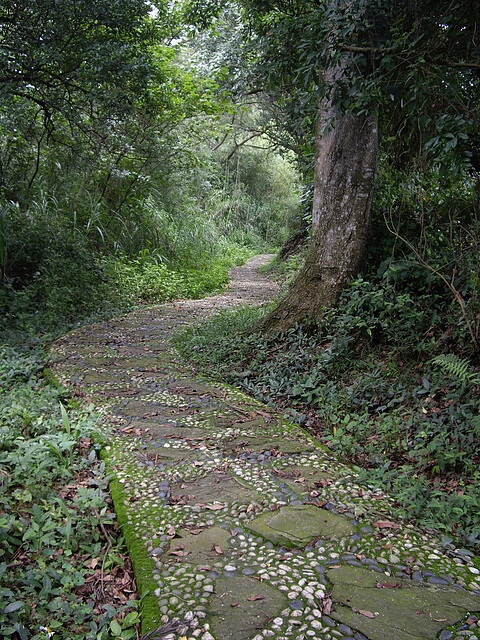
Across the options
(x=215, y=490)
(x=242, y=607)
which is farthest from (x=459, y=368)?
(x=242, y=607)

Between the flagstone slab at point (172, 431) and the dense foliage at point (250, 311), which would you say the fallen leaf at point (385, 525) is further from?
the flagstone slab at point (172, 431)

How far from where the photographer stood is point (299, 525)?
231cm

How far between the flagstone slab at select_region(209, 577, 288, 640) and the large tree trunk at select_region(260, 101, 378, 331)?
316 cm

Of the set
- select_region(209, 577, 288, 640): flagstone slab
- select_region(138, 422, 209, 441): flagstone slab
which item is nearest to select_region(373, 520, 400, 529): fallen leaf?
select_region(209, 577, 288, 640): flagstone slab

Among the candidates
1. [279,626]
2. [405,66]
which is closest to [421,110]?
[405,66]

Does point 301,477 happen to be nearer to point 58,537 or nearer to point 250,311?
point 58,537

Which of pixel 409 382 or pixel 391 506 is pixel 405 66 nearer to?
pixel 409 382

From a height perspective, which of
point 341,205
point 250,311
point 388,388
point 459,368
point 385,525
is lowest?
point 385,525

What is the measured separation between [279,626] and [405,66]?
3.64 metres

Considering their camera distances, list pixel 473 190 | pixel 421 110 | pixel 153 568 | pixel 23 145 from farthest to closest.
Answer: pixel 23 145
pixel 473 190
pixel 421 110
pixel 153 568

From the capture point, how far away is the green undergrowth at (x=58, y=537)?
68.2 inches

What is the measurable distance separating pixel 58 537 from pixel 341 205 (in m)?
3.71

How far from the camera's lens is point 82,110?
23.4 ft

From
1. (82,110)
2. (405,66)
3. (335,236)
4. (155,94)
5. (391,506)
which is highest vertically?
(155,94)
